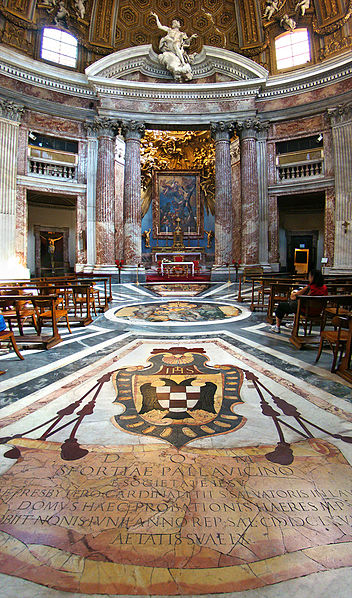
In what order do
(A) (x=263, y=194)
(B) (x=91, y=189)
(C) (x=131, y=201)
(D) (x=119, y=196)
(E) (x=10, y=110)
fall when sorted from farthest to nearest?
(D) (x=119, y=196), (A) (x=263, y=194), (B) (x=91, y=189), (C) (x=131, y=201), (E) (x=10, y=110)

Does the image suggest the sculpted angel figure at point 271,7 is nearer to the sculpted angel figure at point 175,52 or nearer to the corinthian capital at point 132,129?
the sculpted angel figure at point 175,52

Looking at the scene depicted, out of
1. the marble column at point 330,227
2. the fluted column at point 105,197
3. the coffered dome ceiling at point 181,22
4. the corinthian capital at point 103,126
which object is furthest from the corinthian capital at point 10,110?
the marble column at point 330,227

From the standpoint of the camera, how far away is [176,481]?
72.7 inches

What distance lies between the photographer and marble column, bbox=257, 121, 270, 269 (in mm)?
15586

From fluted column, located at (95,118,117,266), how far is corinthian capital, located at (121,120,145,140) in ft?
1.53

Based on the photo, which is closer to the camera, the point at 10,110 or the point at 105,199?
the point at 10,110

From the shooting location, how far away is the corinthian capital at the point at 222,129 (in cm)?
1516

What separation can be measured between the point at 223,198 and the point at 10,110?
390 inches

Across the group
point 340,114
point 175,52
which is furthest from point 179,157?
point 340,114

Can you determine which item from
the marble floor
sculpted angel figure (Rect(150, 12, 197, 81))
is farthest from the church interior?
sculpted angel figure (Rect(150, 12, 197, 81))

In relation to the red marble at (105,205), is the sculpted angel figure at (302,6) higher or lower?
higher

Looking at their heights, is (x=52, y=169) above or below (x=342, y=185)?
above

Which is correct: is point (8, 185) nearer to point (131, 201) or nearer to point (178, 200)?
point (131, 201)

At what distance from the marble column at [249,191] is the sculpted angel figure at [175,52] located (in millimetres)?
3822
